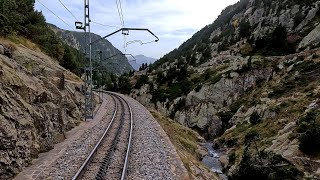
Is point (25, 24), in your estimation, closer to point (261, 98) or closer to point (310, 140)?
point (261, 98)

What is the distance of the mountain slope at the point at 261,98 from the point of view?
23.0m

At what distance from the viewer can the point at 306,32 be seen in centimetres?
7569

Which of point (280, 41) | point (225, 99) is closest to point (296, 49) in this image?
point (280, 41)

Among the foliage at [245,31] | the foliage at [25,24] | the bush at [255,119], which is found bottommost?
the bush at [255,119]

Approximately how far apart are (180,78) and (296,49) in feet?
82.0

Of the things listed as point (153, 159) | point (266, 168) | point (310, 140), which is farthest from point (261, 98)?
point (153, 159)

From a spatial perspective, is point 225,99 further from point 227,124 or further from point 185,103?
point 227,124

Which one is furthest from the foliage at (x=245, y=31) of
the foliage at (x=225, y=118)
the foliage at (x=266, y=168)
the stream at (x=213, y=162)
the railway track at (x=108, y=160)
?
the railway track at (x=108, y=160)

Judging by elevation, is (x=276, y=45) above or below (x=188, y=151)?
above

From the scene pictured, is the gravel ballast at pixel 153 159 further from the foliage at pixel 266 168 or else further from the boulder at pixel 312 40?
the boulder at pixel 312 40

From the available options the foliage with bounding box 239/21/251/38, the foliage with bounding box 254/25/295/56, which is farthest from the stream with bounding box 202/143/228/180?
the foliage with bounding box 239/21/251/38

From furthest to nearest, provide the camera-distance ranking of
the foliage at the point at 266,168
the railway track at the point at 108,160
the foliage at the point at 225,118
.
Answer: the foliage at the point at 225,118, the foliage at the point at 266,168, the railway track at the point at 108,160

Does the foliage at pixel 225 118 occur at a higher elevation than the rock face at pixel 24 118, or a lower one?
lower

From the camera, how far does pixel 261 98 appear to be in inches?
1757
